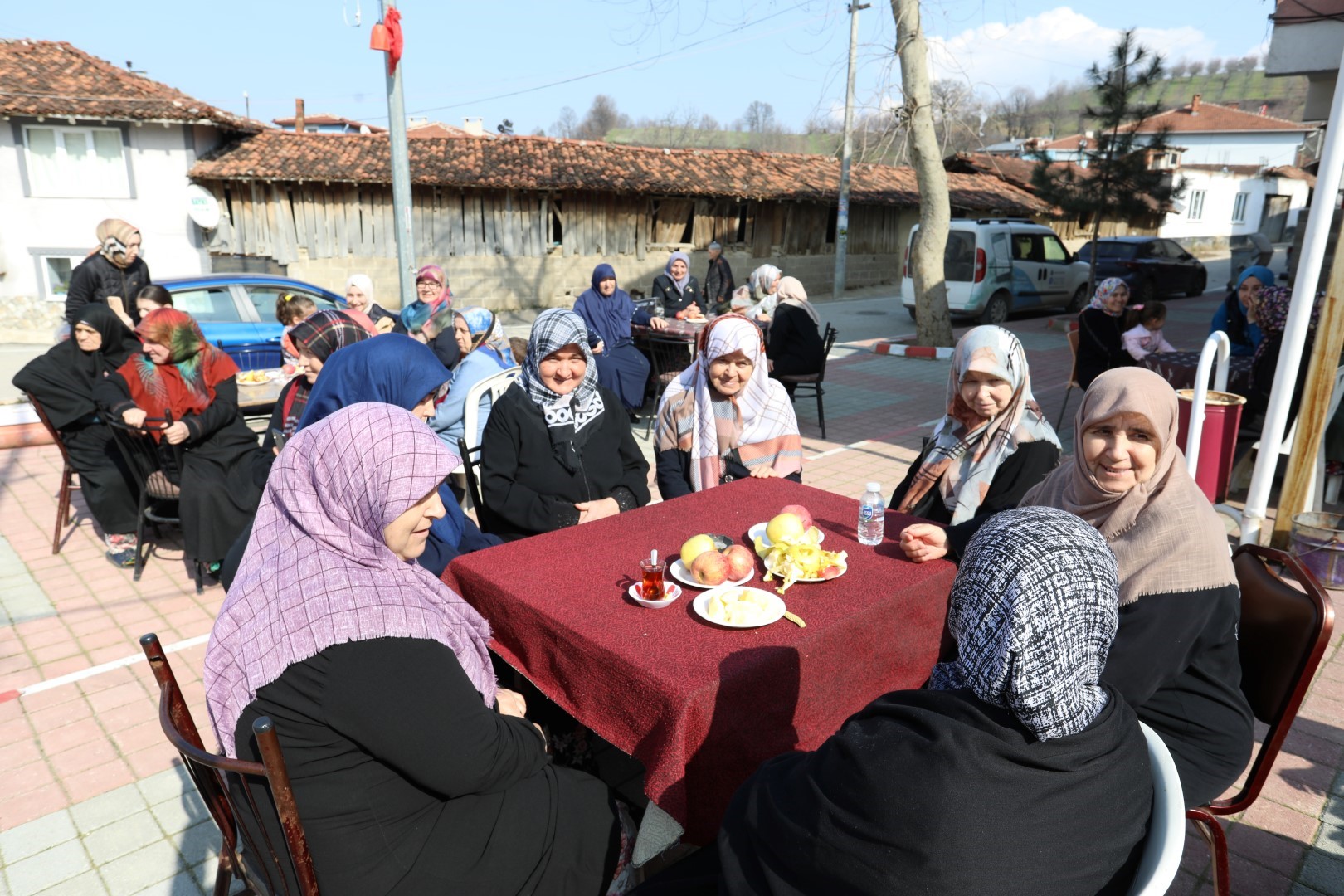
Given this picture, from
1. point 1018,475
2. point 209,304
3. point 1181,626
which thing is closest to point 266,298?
point 209,304

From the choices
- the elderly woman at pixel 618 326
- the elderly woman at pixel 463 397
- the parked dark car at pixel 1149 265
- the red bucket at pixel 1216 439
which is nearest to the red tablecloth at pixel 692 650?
the elderly woman at pixel 463 397

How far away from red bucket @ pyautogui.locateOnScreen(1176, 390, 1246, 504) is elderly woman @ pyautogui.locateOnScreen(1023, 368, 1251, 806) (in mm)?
3340

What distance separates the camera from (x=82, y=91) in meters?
15.5

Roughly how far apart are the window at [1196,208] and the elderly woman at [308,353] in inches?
1858

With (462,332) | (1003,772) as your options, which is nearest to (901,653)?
(1003,772)

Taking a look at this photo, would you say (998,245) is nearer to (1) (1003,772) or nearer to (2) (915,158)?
(2) (915,158)

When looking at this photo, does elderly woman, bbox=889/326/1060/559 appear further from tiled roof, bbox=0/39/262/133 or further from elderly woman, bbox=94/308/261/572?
tiled roof, bbox=0/39/262/133

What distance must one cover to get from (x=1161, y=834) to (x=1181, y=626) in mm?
723

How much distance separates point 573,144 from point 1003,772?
69.7 feet

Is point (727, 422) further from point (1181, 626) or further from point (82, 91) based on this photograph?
point (82, 91)

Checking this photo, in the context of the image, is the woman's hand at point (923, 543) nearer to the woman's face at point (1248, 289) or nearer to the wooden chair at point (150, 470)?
the wooden chair at point (150, 470)

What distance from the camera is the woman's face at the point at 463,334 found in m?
6.23

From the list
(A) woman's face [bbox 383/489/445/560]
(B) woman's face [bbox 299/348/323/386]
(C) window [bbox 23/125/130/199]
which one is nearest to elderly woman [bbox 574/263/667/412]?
(B) woman's face [bbox 299/348/323/386]

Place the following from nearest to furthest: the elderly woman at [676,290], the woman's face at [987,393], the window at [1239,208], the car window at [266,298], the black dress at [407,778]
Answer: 1. the black dress at [407,778]
2. the woman's face at [987,393]
3. the car window at [266,298]
4. the elderly woman at [676,290]
5. the window at [1239,208]
